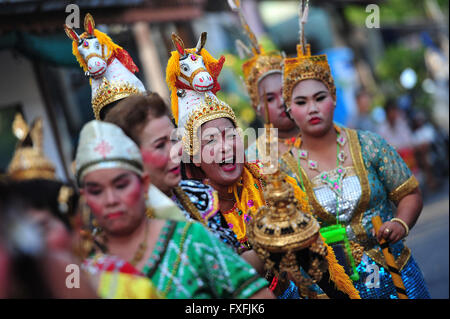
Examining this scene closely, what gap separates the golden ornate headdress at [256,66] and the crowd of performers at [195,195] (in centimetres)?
1

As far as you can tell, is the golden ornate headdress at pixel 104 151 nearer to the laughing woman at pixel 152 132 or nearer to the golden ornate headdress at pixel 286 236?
the laughing woman at pixel 152 132

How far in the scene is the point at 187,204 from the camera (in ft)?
7.92

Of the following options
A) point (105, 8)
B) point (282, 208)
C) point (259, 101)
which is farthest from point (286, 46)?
point (282, 208)

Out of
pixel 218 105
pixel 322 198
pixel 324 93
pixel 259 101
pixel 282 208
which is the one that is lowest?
pixel 282 208

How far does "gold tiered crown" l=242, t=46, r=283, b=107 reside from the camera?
4.25m

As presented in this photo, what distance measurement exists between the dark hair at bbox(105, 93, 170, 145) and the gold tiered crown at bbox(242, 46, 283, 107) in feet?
7.43

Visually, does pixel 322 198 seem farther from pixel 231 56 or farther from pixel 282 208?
pixel 231 56

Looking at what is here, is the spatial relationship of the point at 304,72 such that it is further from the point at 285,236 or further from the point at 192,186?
the point at 285,236

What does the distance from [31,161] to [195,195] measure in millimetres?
888

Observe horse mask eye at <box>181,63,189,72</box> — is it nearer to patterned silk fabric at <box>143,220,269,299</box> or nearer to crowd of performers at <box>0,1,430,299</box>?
crowd of performers at <box>0,1,430,299</box>

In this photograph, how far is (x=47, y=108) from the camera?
6.87m

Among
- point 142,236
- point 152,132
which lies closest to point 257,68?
point 152,132

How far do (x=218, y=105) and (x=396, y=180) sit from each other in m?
1.35
